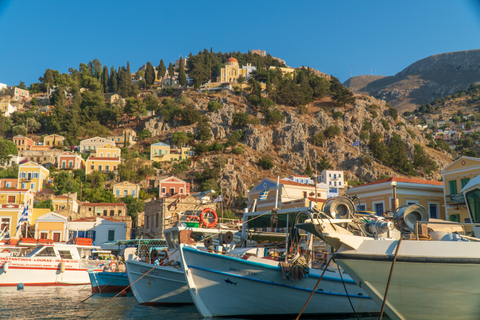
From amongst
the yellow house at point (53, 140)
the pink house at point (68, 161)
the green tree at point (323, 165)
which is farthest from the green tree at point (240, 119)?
the yellow house at point (53, 140)

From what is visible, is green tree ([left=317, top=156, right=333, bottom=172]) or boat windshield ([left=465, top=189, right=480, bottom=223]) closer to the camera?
boat windshield ([left=465, top=189, right=480, bottom=223])

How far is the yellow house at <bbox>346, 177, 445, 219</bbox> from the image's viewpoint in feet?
114

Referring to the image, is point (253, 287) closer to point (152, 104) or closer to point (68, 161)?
point (68, 161)

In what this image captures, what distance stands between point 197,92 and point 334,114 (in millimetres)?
38364

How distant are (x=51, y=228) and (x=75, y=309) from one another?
40.3 m

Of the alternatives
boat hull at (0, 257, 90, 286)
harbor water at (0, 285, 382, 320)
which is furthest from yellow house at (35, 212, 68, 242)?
harbor water at (0, 285, 382, 320)

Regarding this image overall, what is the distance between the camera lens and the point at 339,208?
13422 mm

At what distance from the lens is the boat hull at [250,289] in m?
16.4

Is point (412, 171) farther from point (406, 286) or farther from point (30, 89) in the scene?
point (30, 89)

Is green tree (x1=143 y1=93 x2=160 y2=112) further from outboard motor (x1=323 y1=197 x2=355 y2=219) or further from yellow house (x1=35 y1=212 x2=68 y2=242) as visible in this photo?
outboard motor (x1=323 y1=197 x2=355 y2=219)

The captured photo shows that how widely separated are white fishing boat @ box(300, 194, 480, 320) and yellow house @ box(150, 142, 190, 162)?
281ft

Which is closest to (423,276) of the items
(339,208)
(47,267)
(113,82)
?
(339,208)

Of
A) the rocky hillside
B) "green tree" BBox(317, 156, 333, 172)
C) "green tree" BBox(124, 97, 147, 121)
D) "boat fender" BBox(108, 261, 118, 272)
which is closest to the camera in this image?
"boat fender" BBox(108, 261, 118, 272)

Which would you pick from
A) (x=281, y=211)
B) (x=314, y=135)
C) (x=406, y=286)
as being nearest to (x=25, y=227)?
(x=281, y=211)
